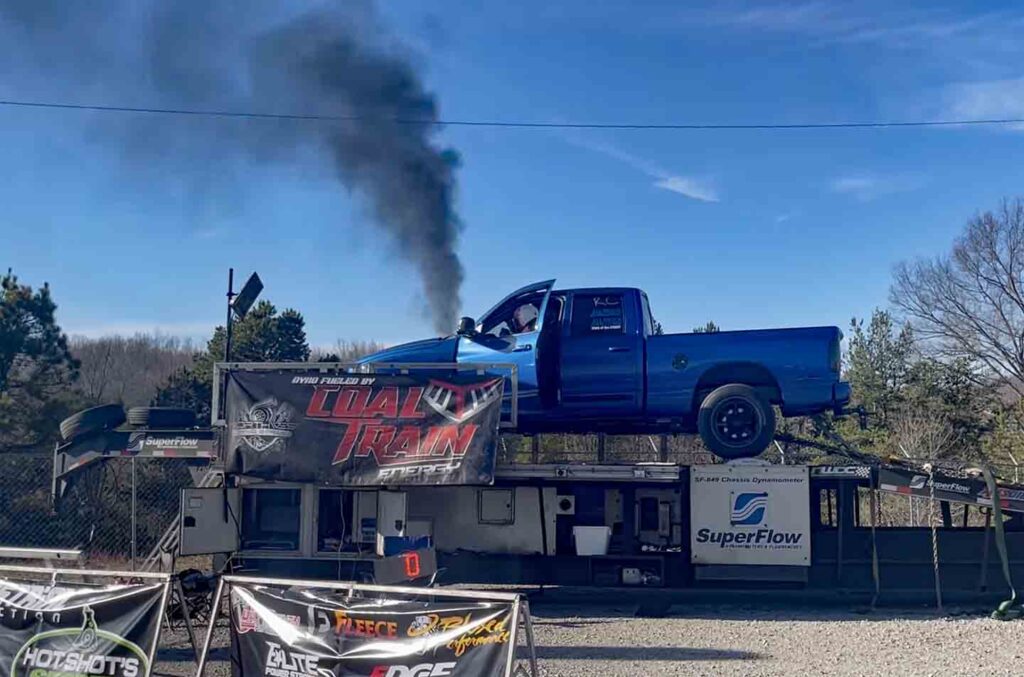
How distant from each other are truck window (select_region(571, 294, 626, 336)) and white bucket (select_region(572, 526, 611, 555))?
243cm

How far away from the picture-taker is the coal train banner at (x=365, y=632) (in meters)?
5.62

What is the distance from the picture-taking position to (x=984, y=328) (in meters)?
33.8

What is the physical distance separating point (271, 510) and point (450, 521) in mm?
2188

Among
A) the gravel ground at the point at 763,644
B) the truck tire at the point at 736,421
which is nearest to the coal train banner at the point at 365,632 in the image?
the gravel ground at the point at 763,644

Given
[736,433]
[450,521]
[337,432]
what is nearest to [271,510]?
[337,432]

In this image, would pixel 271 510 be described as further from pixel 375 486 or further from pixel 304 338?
pixel 304 338

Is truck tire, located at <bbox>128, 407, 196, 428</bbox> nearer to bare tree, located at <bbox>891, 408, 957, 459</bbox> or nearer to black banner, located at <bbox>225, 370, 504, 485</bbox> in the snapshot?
black banner, located at <bbox>225, 370, 504, 485</bbox>

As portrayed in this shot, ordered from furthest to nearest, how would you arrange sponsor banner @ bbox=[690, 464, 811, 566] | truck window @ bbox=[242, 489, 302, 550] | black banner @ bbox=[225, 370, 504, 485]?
sponsor banner @ bbox=[690, 464, 811, 566]
truck window @ bbox=[242, 489, 302, 550]
black banner @ bbox=[225, 370, 504, 485]

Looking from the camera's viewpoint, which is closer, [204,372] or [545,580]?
[545,580]

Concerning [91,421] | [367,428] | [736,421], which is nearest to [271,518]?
[367,428]

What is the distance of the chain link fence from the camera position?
15.9m

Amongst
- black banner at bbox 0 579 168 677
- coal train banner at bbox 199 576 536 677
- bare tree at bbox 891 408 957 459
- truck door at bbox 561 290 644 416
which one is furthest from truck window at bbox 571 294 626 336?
bare tree at bbox 891 408 957 459

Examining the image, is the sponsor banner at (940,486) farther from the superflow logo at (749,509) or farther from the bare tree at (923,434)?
the bare tree at (923,434)

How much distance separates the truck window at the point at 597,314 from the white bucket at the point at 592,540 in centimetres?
243
